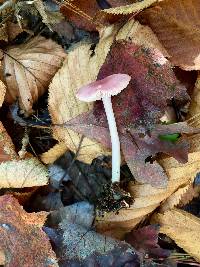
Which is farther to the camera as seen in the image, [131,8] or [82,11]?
[82,11]

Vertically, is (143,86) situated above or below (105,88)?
below

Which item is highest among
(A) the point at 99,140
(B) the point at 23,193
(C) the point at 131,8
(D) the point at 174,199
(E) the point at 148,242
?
(C) the point at 131,8

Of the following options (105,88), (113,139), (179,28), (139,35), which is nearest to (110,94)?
(105,88)

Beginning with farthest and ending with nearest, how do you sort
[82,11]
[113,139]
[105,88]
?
[82,11], [113,139], [105,88]

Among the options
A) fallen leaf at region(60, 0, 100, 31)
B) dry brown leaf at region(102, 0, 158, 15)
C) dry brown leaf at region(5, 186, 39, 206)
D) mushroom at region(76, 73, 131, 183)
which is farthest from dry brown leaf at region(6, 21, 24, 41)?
dry brown leaf at region(5, 186, 39, 206)

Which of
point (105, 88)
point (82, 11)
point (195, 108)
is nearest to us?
point (105, 88)

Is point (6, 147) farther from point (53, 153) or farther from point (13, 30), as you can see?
point (13, 30)

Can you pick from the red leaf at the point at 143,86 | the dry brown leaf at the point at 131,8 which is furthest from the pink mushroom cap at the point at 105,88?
the dry brown leaf at the point at 131,8

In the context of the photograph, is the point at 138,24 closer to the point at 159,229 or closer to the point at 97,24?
the point at 97,24
